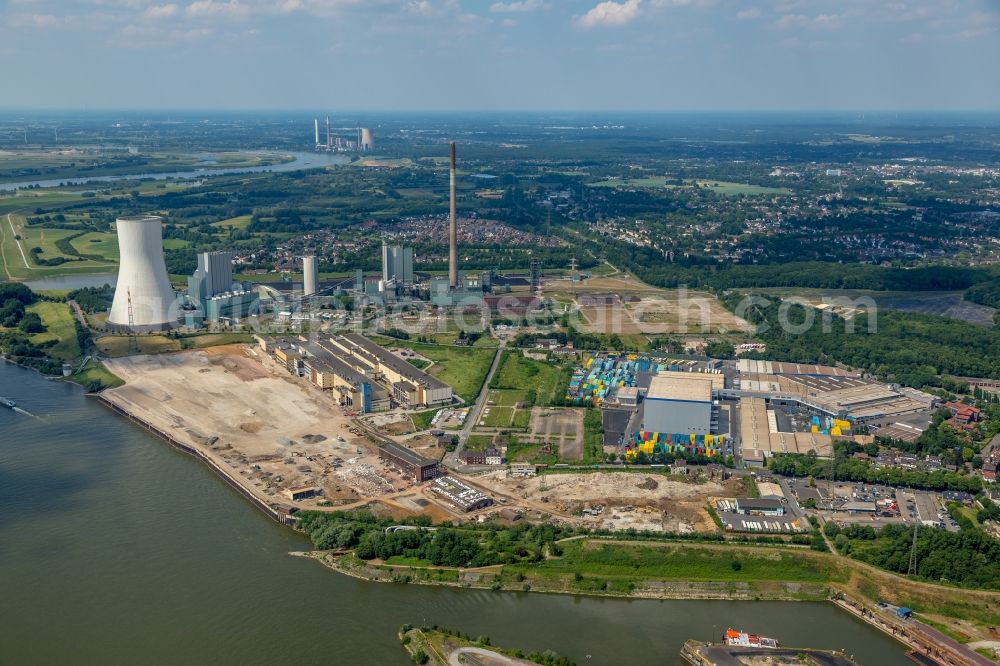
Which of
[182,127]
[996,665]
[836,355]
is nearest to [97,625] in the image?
[996,665]

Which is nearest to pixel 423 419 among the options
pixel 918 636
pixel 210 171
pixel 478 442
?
pixel 478 442

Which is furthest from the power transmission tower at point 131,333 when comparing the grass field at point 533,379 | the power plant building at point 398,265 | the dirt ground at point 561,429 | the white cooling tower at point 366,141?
the white cooling tower at point 366,141

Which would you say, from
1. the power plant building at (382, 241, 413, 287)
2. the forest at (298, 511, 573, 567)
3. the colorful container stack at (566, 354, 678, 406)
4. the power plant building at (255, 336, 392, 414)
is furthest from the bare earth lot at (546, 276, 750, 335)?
the forest at (298, 511, 573, 567)

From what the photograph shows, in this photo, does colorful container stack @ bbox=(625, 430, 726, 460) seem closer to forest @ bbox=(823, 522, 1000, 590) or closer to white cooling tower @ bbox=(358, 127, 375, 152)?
forest @ bbox=(823, 522, 1000, 590)

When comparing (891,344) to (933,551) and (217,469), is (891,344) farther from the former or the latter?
(217,469)

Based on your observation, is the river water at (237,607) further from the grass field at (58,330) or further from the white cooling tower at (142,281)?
the white cooling tower at (142,281)

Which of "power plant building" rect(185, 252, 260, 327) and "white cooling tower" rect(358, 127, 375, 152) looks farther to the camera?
"white cooling tower" rect(358, 127, 375, 152)
